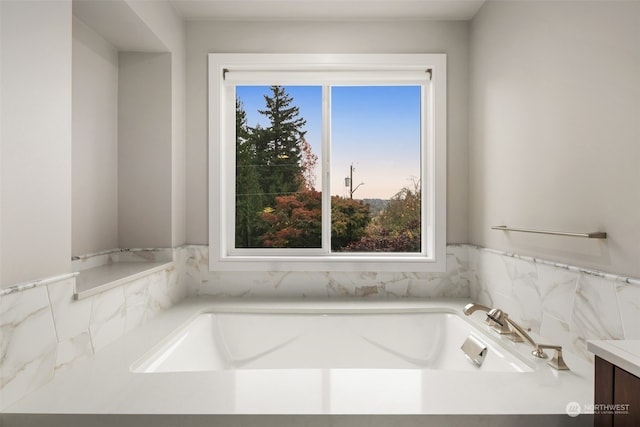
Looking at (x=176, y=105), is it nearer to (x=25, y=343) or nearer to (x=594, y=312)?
(x=25, y=343)

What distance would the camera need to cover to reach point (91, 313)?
1403mm

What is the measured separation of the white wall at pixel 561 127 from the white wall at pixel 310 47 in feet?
0.45

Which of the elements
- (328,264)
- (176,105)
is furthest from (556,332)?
(176,105)

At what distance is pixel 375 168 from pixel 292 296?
3.35ft

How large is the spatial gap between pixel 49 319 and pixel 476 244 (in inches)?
83.8

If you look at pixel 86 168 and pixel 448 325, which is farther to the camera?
pixel 448 325

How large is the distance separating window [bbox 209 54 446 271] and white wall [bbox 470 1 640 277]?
44 centimetres

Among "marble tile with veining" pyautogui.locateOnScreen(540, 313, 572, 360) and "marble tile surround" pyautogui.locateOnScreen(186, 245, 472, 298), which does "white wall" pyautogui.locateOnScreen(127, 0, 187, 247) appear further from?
"marble tile with veining" pyautogui.locateOnScreen(540, 313, 572, 360)

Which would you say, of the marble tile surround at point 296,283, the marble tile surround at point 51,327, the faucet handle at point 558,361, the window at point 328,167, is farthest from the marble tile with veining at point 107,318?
the faucet handle at point 558,361

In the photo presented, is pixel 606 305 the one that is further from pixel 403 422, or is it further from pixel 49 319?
pixel 49 319

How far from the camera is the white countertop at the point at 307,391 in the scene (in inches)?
41.0

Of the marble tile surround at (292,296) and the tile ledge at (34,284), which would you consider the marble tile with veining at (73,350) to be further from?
the tile ledge at (34,284)

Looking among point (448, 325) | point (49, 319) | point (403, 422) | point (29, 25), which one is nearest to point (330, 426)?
point (403, 422)

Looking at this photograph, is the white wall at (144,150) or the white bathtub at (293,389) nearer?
the white bathtub at (293,389)
